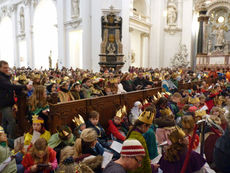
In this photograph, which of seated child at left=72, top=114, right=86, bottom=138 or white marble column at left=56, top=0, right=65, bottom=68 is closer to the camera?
seated child at left=72, top=114, right=86, bottom=138

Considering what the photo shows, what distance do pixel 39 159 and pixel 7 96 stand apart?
7.65 ft

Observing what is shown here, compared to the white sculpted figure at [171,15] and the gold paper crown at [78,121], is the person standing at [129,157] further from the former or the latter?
the white sculpted figure at [171,15]

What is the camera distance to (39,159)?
2717 millimetres

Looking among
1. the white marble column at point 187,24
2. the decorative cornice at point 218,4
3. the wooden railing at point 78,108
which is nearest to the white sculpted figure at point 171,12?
the white marble column at point 187,24

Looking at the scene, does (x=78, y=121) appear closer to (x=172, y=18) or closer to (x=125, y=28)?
(x=125, y=28)

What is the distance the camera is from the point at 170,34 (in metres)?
25.8

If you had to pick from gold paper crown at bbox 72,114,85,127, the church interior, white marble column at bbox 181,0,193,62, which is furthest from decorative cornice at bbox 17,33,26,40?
gold paper crown at bbox 72,114,85,127

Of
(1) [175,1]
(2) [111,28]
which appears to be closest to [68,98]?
(2) [111,28]

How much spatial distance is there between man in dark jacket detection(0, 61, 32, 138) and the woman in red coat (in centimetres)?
197

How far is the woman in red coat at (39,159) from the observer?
8.78ft

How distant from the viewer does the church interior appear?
2600mm

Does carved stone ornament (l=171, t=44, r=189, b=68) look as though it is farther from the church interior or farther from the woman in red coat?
the woman in red coat

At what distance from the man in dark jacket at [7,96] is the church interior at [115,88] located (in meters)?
0.02

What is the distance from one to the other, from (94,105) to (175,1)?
964 inches
